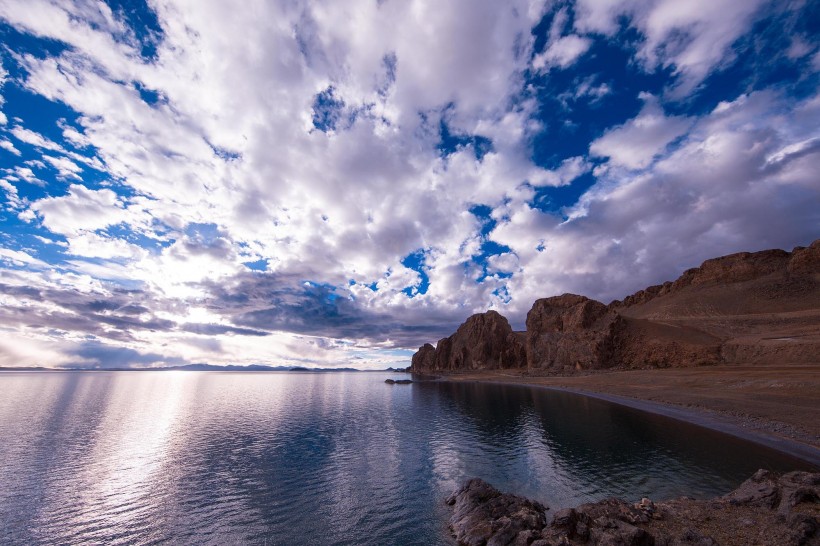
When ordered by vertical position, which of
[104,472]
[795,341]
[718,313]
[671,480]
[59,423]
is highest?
[718,313]

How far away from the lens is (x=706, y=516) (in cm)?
1870

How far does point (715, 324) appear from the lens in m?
130

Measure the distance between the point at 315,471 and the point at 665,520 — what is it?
992 inches

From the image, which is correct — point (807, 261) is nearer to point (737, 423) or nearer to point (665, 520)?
point (737, 423)

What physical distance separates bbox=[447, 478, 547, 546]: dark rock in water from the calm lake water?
3.93 feet

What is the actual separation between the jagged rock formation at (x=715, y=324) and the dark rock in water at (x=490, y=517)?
89.9 meters

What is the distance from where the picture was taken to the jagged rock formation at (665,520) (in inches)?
624

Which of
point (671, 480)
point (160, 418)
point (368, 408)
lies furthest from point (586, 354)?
point (160, 418)

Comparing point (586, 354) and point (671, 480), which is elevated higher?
point (586, 354)

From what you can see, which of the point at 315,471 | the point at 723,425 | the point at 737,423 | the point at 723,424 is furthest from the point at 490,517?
the point at 737,423

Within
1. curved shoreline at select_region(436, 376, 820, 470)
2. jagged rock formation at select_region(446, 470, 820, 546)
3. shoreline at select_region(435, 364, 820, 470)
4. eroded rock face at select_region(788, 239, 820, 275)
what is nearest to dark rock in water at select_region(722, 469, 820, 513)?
jagged rock formation at select_region(446, 470, 820, 546)

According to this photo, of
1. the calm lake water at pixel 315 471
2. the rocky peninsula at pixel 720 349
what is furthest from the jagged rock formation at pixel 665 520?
the rocky peninsula at pixel 720 349

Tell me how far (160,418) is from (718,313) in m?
189

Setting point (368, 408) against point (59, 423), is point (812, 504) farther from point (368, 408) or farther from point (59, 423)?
point (59, 423)
